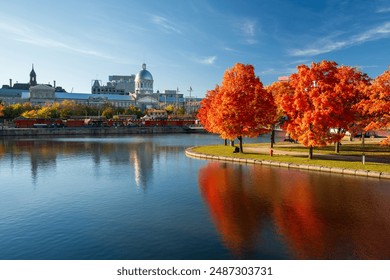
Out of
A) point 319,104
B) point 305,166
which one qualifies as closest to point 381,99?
point 319,104

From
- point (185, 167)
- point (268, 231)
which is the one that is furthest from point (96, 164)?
point (268, 231)

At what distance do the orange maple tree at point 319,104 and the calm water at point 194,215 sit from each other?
769 cm

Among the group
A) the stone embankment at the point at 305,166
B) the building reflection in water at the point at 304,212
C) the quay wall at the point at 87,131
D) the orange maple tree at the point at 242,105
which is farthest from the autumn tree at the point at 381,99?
the quay wall at the point at 87,131

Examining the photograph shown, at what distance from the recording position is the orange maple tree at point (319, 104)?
45.2 metres

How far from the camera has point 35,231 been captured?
72.2ft

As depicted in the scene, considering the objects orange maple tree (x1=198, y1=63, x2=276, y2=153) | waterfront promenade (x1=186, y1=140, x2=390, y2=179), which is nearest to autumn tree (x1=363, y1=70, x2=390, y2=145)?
waterfront promenade (x1=186, y1=140, x2=390, y2=179)

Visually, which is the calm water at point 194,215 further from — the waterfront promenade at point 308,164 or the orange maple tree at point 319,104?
the orange maple tree at point 319,104

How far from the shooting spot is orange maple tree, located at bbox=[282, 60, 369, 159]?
45.2 m

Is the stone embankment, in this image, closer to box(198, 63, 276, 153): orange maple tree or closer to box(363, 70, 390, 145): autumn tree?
box(198, 63, 276, 153): orange maple tree

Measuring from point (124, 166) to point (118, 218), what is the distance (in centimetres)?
2539

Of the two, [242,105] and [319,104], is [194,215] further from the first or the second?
[242,105]

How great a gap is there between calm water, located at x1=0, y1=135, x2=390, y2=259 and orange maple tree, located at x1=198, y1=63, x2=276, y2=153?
13.9 meters
